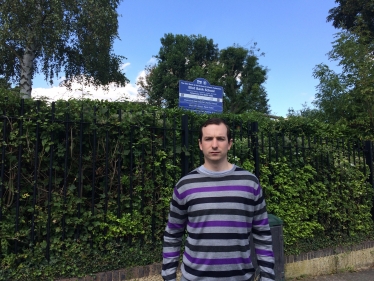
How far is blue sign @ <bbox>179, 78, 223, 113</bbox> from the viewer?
7.25 m

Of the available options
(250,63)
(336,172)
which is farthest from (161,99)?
(336,172)

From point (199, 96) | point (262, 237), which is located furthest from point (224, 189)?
point (199, 96)

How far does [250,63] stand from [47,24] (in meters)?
17.0

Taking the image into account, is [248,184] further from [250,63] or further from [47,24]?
[250,63]

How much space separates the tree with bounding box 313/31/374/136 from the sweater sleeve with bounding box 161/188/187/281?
6.50 meters

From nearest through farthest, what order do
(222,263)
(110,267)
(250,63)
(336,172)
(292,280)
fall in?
(222,263), (110,267), (292,280), (336,172), (250,63)

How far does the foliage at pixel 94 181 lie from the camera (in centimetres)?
307

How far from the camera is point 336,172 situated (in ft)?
17.5

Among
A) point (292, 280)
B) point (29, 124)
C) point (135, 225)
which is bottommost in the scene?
point (292, 280)

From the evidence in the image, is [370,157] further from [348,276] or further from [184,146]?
[184,146]

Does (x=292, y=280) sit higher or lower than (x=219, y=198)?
lower

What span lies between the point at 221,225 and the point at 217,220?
4cm

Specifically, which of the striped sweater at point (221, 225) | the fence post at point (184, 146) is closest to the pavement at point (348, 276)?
the fence post at point (184, 146)

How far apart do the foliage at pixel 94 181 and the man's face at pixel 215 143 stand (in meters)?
1.91
